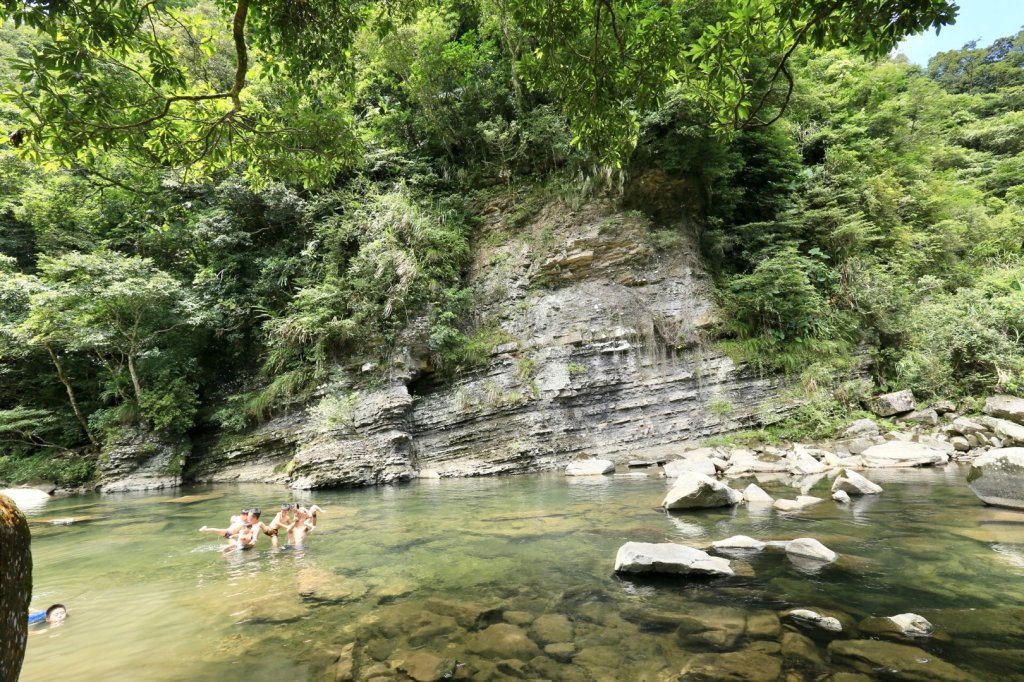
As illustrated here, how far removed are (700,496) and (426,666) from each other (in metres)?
5.39

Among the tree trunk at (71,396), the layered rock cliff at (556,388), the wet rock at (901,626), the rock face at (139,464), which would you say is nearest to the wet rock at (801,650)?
the wet rock at (901,626)

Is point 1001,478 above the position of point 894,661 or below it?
above

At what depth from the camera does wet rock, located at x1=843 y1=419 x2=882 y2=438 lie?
11.8 m

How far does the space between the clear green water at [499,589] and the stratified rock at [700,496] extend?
0.27m

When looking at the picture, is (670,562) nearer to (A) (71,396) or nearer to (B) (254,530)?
(B) (254,530)

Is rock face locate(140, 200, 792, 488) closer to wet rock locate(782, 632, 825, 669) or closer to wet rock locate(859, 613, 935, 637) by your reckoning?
wet rock locate(859, 613, 935, 637)

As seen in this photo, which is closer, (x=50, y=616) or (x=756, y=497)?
(x=50, y=616)

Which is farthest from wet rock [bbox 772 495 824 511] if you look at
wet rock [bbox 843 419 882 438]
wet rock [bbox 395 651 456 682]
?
wet rock [bbox 843 419 882 438]

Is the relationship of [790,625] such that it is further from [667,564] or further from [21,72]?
[21,72]

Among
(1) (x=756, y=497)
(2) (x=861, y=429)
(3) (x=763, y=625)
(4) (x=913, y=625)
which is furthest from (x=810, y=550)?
(2) (x=861, y=429)

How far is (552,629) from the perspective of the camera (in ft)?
11.7

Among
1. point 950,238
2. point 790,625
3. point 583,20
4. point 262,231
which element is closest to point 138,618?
point 790,625

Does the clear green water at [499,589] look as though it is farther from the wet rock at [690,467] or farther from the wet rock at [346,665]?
the wet rock at [690,467]

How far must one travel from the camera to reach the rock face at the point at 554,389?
13070 mm
